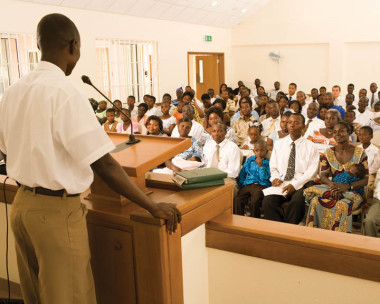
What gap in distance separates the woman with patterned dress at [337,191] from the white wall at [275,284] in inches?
76.6

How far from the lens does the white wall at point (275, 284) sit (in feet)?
4.73

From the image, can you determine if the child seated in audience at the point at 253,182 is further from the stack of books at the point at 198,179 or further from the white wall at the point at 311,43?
the white wall at the point at 311,43

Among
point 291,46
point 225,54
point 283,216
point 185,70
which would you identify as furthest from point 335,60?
point 283,216

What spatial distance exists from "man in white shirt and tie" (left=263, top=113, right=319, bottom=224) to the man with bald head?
8.02 ft

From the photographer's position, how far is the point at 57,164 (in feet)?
→ 4.24

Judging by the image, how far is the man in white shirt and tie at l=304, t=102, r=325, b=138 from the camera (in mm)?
5859

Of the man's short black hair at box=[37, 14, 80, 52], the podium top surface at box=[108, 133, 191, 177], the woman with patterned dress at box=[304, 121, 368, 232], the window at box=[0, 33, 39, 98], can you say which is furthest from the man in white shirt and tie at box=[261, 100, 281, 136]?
the man's short black hair at box=[37, 14, 80, 52]

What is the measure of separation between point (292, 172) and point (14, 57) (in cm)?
504

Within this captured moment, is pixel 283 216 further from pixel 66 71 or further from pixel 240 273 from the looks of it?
pixel 66 71

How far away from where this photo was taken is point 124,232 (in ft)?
4.89

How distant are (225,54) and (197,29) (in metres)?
1.69

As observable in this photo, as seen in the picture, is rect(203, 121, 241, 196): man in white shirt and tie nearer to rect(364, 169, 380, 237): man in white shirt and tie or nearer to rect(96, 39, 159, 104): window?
rect(364, 169, 380, 237): man in white shirt and tie

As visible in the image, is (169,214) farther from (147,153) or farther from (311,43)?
(311,43)

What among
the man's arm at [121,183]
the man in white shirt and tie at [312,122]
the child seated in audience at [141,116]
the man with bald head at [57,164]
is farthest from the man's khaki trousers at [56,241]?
the child seated in audience at [141,116]
